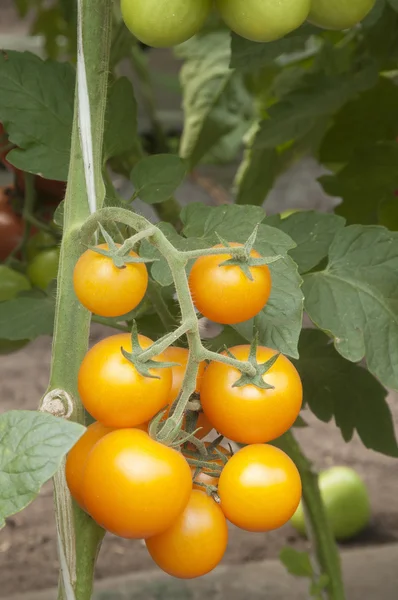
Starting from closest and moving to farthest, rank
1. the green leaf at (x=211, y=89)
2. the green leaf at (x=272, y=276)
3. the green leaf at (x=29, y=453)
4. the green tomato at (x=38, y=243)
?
the green leaf at (x=29, y=453) → the green leaf at (x=272, y=276) → the green tomato at (x=38, y=243) → the green leaf at (x=211, y=89)

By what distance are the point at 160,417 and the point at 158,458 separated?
3cm

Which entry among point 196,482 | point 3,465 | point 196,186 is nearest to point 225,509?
point 196,482

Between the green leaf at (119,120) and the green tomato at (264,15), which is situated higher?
the green tomato at (264,15)

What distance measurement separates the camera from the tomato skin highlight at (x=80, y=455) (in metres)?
0.50

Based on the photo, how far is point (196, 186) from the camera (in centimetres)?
305

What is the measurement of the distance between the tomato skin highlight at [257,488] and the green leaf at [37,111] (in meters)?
0.32

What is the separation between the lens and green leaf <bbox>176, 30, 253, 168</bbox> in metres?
1.29

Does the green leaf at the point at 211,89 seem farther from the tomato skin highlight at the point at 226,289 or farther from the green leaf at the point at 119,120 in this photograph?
the tomato skin highlight at the point at 226,289

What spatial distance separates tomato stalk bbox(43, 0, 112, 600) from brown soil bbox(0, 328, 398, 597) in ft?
3.19

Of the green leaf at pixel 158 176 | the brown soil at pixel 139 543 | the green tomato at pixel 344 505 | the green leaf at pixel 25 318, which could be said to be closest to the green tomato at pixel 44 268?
the green leaf at pixel 25 318

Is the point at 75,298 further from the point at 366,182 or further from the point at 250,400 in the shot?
the point at 366,182

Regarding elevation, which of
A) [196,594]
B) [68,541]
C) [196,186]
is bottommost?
[196,186]

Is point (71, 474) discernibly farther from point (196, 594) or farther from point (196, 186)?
point (196, 186)

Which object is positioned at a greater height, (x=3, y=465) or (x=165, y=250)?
(x=165, y=250)
